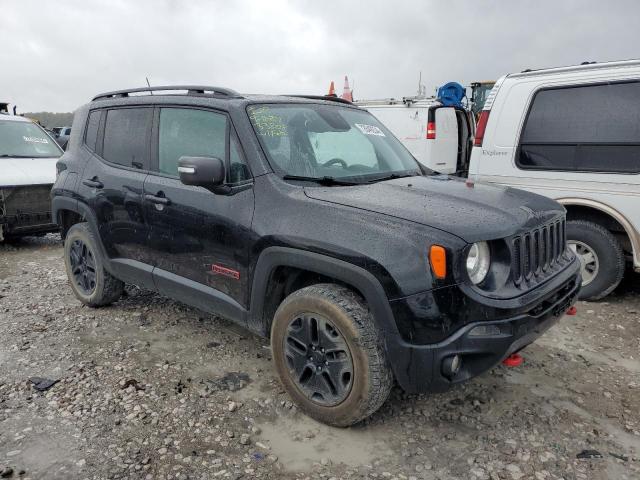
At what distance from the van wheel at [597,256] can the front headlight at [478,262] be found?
2544 millimetres

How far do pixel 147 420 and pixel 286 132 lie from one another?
1.94 m

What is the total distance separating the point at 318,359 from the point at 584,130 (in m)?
3.52

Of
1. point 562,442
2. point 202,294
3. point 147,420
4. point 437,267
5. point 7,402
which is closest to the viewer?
point 437,267

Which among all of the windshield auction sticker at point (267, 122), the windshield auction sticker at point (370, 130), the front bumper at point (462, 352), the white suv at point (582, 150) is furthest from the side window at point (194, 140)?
the white suv at point (582, 150)

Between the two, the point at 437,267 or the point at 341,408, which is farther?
the point at 341,408

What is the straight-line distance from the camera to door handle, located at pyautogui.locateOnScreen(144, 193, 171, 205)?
3.43 metres

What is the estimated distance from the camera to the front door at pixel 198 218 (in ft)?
10.0

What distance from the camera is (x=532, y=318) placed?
2.51 meters

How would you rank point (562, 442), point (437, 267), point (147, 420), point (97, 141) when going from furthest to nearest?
point (97, 141)
point (147, 420)
point (562, 442)
point (437, 267)

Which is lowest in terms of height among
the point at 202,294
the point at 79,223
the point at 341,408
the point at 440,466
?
the point at 440,466

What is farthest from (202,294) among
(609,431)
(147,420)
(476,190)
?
(609,431)

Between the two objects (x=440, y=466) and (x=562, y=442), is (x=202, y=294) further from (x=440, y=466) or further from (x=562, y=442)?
(x=562, y=442)

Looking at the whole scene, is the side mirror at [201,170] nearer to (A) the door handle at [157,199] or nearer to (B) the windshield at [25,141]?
(A) the door handle at [157,199]

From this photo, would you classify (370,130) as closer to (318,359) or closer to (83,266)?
(318,359)
